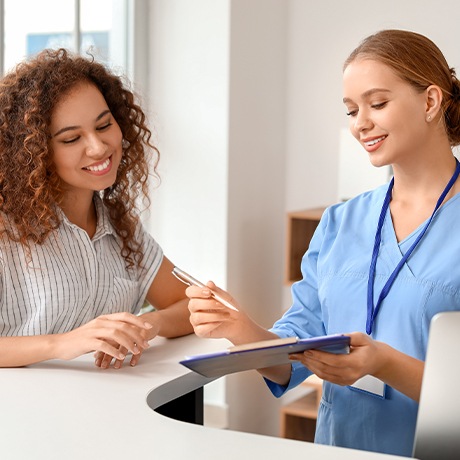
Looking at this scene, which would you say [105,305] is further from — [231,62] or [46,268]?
[231,62]

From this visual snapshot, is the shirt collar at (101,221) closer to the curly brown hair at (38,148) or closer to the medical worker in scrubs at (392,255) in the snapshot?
the curly brown hair at (38,148)

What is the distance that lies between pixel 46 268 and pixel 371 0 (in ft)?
7.76

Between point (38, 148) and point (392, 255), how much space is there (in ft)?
2.78

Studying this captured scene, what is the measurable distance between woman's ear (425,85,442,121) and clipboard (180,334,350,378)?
1.72 feet

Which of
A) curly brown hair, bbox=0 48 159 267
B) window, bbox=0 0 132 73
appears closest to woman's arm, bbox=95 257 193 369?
curly brown hair, bbox=0 48 159 267

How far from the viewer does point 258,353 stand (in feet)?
4.52

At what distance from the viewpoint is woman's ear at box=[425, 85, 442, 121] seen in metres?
1.71

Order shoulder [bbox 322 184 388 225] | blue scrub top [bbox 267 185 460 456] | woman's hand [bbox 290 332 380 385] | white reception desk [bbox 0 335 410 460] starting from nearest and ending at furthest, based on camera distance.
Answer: white reception desk [bbox 0 335 410 460] → woman's hand [bbox 290 332 380 385] → blue scrub top [bbox 267 185 460 456] → shoulder [bbox 322 184 388 225]

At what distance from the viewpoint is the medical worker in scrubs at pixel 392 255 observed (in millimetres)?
1670

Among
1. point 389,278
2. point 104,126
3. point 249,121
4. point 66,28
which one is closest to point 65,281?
point 104,126

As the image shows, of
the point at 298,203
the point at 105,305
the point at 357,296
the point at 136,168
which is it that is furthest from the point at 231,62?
the point at 357,296

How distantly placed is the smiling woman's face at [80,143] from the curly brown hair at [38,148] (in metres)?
0.02

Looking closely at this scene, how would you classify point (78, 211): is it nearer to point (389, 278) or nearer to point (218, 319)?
point (218, 319)

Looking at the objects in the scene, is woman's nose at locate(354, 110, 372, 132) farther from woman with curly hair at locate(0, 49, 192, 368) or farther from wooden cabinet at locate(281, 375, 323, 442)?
wooden cabinet at locate(281, 375, 323, 442)
